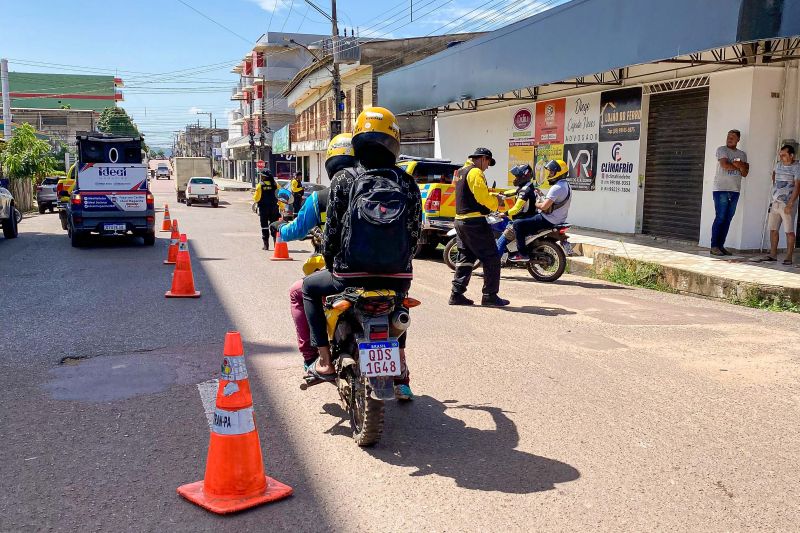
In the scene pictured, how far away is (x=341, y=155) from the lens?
4809mm

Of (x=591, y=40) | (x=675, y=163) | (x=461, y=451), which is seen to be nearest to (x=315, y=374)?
(x=461, y=451)

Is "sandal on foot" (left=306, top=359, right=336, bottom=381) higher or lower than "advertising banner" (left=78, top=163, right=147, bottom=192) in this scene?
lower

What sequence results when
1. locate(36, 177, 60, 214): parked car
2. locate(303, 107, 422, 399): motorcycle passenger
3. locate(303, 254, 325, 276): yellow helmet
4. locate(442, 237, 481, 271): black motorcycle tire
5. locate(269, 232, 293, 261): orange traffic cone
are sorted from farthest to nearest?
1. locate(36, 177, 60, 214): parked car
2. locate(269, 232, 293, 261): orange traffic cone
3. locate(442, 237, 481, 271): black motorcycle tire
4. locate(303, 254, 325, 276): yellow helmet
5. locate(303, 107, 422, 399): motorcycle passenger

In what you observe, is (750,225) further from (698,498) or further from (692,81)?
(698,498)

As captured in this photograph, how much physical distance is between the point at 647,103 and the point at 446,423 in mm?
12005

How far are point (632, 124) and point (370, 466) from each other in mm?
12929

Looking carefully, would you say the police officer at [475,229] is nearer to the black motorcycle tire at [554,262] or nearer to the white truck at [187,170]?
the black motorcycle tire at [554,262]

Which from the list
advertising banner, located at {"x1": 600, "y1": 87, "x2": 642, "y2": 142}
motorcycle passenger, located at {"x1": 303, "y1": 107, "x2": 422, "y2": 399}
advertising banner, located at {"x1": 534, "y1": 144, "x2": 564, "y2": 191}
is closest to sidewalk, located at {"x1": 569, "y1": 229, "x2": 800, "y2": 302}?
advertising banner, located at {"x1": 600, "y1": 87, "x2": 642, "y2": 142}

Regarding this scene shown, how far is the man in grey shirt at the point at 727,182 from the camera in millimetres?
11711

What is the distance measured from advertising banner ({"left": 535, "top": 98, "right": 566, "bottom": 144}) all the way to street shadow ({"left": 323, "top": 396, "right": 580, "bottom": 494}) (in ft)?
45.7

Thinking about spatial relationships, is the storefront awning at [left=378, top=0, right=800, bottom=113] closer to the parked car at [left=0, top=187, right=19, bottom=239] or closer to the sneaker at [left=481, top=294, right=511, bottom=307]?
the sneaker at [left=481, top=294, right=511, bottom=307]

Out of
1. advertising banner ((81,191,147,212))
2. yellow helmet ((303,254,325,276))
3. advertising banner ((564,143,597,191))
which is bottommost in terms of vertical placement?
yellow helmet ((303,254,325,276))

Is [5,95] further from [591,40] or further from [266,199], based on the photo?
[591,40]

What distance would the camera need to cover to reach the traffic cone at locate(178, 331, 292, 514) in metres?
3.62
